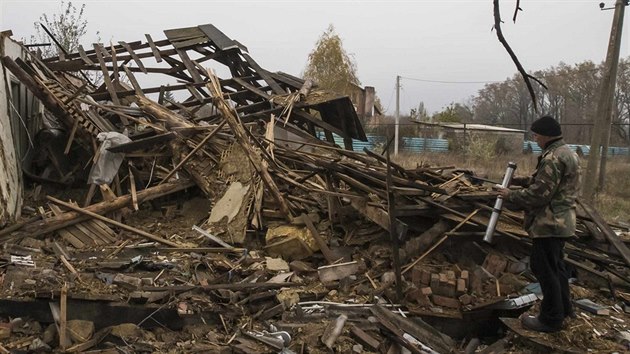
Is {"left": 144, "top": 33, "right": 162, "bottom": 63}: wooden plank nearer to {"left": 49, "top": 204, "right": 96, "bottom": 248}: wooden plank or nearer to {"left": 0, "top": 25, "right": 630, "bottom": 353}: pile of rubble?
{"left": 0, "top": 25, "right": 630, "bottom": 353}: pile of rubble

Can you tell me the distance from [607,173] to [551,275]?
1505 cm

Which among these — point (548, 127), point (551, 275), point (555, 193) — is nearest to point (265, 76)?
point (548, 127)

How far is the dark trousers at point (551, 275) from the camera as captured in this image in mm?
4418

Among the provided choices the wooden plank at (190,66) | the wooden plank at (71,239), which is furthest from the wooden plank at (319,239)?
the wooden plank at (190,66)

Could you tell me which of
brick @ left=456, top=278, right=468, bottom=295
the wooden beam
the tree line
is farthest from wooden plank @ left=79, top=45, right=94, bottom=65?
the tree line

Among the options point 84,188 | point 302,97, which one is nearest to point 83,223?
point 84,188

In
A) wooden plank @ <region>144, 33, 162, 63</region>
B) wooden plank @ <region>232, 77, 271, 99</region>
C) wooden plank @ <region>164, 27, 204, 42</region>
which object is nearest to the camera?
wooden plank @ <region>232, 77, 271, 99</region>

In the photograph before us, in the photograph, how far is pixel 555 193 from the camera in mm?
4441

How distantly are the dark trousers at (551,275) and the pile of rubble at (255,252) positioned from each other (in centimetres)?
22

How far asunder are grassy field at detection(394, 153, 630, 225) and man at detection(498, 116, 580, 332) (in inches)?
170

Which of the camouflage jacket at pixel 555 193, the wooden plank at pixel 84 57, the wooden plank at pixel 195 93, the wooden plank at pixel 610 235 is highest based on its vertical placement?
the wooden plank at pixel 84 57

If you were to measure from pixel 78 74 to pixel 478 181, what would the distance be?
10909 mm

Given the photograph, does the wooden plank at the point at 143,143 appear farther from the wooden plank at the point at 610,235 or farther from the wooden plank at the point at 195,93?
the wooden plank at the point at 610,235

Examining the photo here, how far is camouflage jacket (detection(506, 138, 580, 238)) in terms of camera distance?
14.4 feet
